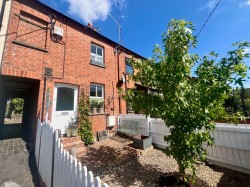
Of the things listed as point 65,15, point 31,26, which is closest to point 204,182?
point 31,26

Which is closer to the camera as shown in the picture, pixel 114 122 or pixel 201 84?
pixel 201 84

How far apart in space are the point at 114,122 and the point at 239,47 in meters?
6.95

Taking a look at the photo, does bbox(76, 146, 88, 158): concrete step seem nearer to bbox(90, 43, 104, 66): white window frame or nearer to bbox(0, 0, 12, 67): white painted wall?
bbox(0, 0, 12, 67): white painted wall

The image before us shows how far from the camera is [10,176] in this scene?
11.1 ft

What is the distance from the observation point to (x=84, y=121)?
6.61m

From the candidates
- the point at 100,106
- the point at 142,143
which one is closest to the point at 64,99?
the point at 100,106

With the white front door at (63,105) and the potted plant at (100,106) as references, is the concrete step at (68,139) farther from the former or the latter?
the potted plant at (100,106)

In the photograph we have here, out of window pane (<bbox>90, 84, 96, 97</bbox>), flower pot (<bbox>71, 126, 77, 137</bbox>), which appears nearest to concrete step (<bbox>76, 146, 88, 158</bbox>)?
flower pot (<bbox>71, 126, 77, 137</bbox>)

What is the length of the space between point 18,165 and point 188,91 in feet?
17.2

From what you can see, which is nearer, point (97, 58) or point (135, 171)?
point (135, 171)

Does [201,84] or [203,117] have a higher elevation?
[201,84]

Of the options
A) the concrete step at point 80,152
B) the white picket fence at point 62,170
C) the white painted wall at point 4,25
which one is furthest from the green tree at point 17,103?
the white picket fence at point 62,170

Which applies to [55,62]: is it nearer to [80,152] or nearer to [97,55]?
[97,55]

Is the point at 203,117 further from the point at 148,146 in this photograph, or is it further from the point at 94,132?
the point at 94,132
